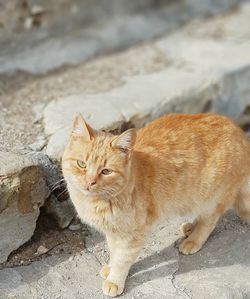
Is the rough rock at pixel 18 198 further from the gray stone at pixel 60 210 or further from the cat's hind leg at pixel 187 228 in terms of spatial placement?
the cat's hind leg at pixel 187 228

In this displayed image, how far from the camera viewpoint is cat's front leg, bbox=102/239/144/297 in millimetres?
3531

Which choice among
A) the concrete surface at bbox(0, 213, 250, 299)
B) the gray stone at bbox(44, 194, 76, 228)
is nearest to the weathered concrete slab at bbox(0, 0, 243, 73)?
the gray stone at bbox(44, 194, 76, 228)

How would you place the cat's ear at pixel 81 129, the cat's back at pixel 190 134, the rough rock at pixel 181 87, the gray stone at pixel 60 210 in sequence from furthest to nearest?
the rough rock at pixel 181 87 → the gray stone at pixel 60 210 → the cat's back at pixel 190 134 → the cat's ear at pixel 81 129

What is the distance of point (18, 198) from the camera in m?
3.76

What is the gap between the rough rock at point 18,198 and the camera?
3.68 m

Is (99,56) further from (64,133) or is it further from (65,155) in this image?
(65,155)

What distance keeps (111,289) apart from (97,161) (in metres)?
0.87

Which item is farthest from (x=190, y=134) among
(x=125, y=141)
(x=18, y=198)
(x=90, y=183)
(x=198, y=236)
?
(x=18, y=198)

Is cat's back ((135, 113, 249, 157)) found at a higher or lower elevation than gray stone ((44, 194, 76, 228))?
higher

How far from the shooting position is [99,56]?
6.02 metres

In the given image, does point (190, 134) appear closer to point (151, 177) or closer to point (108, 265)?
point (151, 177)

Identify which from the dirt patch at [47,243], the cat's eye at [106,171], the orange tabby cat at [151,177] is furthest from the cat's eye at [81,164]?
the dirt patch at [47,243]

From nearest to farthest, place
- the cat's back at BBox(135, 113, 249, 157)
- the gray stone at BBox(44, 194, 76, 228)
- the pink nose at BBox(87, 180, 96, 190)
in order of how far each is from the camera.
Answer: the pink nose at BBox(87, 180, 96, 190)
the cat's back at BBox(135, 113, 249, 157)
the gray stone at BBox(44, 194, 76, 228)

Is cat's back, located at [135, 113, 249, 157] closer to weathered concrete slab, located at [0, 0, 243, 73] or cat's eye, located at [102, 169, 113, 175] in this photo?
cat's eye, located at [102, 169, 113, 175]
